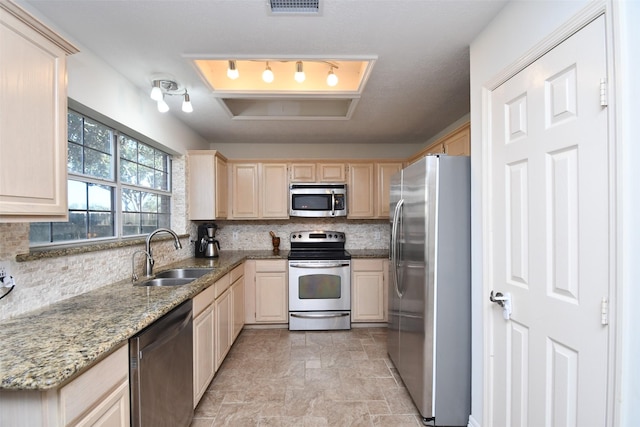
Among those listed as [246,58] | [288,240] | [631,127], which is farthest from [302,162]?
[631,127]

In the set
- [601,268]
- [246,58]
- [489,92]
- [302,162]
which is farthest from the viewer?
[302,162]

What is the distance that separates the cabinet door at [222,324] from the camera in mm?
2445

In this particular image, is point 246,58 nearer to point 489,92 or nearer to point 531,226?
point 489,92

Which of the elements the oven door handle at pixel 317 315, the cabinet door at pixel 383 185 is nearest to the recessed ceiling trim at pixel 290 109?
the cabinet door at pixel 383 185

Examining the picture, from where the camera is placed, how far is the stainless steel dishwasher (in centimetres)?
127

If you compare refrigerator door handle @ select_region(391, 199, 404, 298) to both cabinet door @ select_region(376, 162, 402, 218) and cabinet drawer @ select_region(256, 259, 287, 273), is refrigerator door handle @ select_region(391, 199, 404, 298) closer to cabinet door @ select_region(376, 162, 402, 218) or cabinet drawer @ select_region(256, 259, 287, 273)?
cabinet door @ select_region(376, 162, 402, 218)

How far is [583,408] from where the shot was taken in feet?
3.51

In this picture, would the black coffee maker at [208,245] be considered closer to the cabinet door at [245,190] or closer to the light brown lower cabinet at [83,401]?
the cabinet door at [245,190]

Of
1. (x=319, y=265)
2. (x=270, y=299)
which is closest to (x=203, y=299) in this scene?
(x=270, y=299)

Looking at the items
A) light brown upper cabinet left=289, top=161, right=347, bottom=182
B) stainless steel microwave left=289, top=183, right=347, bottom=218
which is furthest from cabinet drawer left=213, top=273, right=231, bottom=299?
light brown upper cabinet left=289, top=161, right=347, bottom=182

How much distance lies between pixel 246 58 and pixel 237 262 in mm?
2009

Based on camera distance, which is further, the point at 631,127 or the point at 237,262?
the point at 237,262

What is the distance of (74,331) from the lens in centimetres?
118

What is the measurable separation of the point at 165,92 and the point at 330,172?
2169 mm
